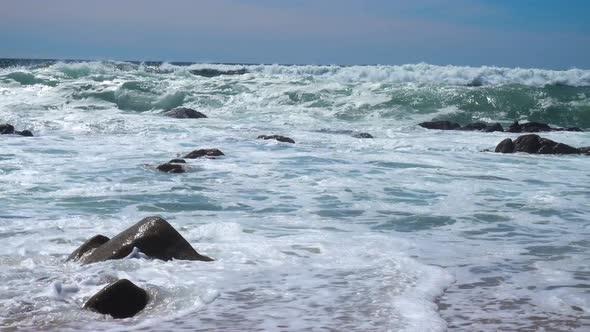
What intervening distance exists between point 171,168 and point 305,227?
4.08 metres

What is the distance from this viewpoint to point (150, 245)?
527 cm

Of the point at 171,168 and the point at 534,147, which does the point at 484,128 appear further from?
the point at 171,168

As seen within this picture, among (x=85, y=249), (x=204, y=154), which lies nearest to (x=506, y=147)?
(x=204, y=154)

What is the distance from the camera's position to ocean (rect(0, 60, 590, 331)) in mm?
4230

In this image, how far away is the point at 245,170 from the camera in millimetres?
10805

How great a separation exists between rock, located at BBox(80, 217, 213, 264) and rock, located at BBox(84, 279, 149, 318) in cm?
94

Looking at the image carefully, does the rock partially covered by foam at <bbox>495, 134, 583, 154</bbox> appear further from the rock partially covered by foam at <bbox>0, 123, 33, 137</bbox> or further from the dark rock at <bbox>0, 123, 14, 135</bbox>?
the dark rock at <bbox>0, 123, 14, 135</bbox>

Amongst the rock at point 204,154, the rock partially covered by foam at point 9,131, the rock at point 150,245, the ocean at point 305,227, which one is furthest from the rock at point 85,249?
the rock partially covered by foam at point 9,131

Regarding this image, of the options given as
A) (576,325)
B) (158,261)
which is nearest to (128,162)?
(158,261)

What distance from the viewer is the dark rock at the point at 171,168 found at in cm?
1038

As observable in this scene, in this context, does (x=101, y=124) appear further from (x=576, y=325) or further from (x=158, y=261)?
(x=576, y=325)

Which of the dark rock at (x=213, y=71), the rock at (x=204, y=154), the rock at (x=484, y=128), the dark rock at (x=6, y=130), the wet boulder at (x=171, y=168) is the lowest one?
the wet boulder at (x=171, y=168)

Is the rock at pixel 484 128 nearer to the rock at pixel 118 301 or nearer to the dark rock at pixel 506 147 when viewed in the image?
the dark rock at pixel 506 147

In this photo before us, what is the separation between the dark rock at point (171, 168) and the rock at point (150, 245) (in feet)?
16.4
